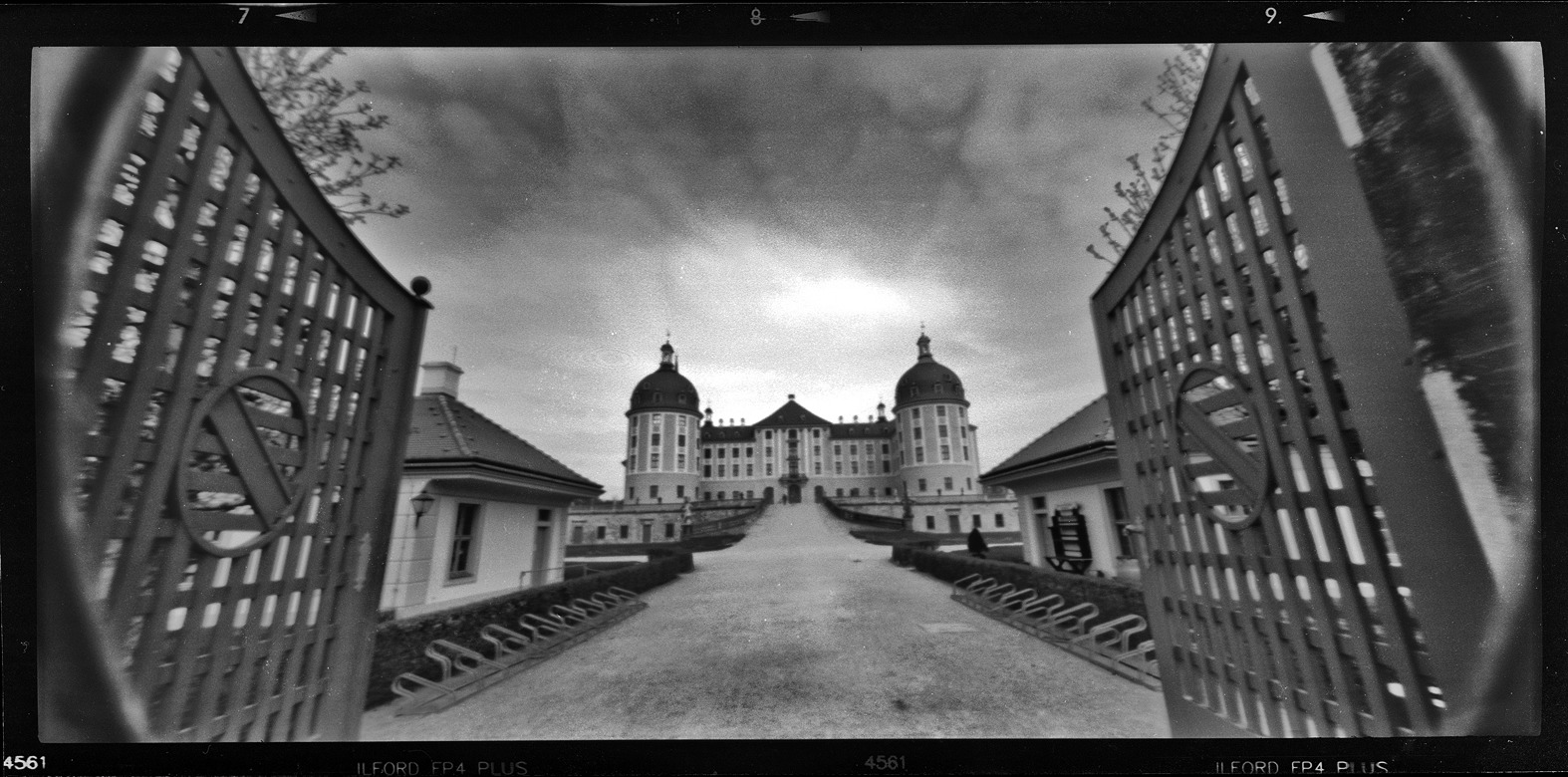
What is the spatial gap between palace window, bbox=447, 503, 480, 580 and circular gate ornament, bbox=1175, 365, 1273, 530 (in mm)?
4533

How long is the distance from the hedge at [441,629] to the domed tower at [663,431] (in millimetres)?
1123

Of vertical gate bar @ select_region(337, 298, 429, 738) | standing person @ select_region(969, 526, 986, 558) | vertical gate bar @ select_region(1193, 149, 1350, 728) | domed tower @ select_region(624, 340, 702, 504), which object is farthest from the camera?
standing person @ select_region(969, 526, 986, 558)

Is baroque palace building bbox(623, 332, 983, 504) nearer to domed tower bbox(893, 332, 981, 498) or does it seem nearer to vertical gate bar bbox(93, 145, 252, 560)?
domed tower bbox(893, 332, 981, 498)

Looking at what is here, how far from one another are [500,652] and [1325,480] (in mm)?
3631

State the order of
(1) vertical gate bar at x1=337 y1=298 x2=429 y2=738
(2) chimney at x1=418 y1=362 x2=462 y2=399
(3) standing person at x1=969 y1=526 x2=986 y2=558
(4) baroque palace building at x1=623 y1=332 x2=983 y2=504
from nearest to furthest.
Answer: (1) vertical gate bar at x1=337 y1=298 x2=429 y2=738 < (2) chimney at x1=418 y1=362 x2=462 y2=399 < (4) baroque palace building at x1=623 y1=332 x2=983 y2=504 < (3) standing person at x1=969 y1=526 x2=986 y2=558

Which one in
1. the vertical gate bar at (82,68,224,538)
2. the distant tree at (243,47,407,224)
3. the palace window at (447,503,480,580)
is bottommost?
the palace window at (447,503,480,580)

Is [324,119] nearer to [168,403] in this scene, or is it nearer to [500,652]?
[168,403]

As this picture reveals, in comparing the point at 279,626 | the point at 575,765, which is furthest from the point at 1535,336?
the point at 279,626

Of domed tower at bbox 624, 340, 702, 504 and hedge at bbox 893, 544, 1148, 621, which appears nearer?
domed tower at bbox 624, 340, 702, 504

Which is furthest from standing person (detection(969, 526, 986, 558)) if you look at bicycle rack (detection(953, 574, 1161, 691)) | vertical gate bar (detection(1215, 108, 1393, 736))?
vertical gate bar (detection(1215, 108, 1393, 736))

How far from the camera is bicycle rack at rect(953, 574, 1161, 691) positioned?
7.43 ft

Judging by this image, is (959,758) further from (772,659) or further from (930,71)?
(930,71)

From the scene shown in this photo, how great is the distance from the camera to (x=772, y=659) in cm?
191

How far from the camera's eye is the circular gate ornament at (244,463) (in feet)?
4.15
